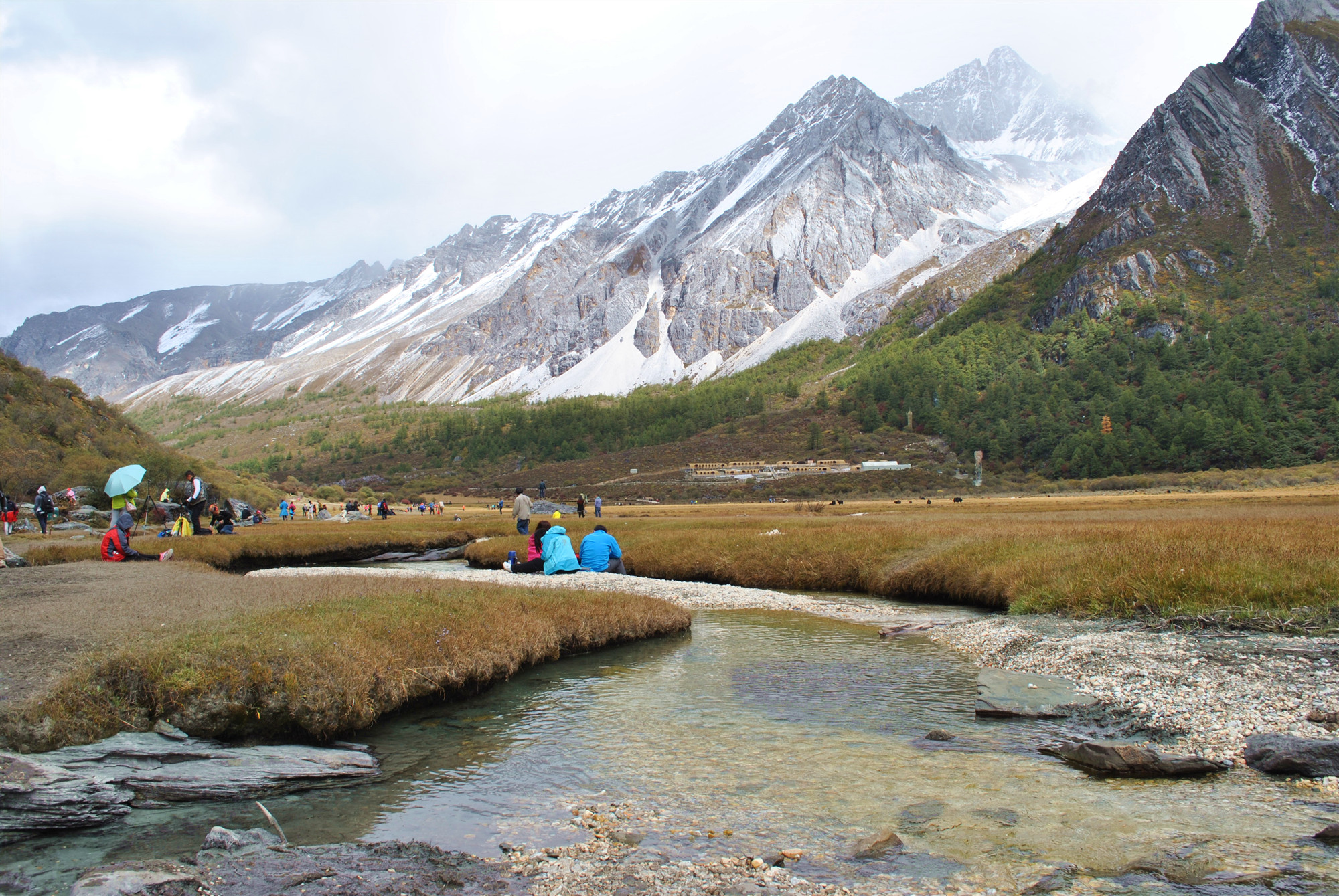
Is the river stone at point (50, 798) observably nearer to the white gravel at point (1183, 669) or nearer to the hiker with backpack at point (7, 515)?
the white gravel at point (1183, 669)

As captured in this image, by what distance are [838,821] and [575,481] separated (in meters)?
124

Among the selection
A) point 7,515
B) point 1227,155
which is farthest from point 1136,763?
point 1227,155

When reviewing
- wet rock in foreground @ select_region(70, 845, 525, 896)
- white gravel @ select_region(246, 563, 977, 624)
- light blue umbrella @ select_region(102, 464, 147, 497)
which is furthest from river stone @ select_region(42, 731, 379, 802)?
light blue umbrella @ select_region(102, 464, 147, 497)

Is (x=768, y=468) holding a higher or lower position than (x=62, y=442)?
lower

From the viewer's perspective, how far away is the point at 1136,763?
8133mm

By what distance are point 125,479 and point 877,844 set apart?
87.2 feet

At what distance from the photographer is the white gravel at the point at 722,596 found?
66.2 feet

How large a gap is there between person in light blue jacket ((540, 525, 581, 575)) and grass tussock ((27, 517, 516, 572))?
13103mm

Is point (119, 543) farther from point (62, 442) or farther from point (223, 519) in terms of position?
point (62, 442)

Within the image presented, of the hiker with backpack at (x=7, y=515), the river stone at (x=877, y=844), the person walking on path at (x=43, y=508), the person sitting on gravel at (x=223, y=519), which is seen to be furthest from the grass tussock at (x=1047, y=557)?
the hiker with backpack at (x=7, y=515)

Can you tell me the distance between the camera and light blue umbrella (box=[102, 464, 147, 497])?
23.3 m

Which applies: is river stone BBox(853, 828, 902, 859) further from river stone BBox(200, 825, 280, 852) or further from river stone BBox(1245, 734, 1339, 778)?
river stone BBox(200, 825, 280, 852)

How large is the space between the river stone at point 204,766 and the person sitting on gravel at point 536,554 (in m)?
16.8

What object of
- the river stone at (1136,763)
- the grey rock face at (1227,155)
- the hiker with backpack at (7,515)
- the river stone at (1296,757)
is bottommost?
the river stone at (1136,763)
